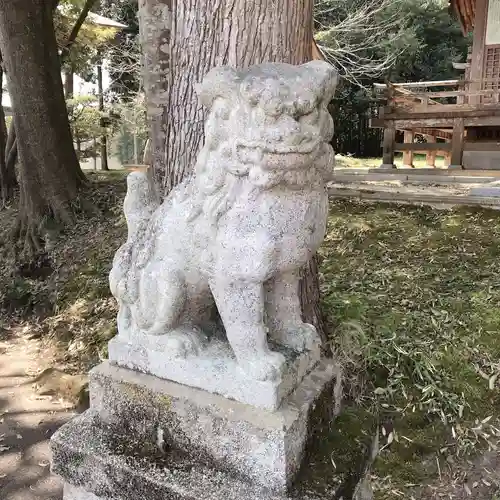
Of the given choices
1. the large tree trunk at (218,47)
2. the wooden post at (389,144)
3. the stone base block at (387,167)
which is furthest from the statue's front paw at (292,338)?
the wooden post at (389,144)

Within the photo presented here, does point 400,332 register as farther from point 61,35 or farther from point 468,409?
point 61,35

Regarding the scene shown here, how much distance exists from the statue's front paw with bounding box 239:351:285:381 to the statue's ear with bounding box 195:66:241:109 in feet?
2.50

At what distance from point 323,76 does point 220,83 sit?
273mm

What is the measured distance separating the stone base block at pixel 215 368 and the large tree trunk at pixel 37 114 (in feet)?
14.7

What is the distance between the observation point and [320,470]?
1.69 m

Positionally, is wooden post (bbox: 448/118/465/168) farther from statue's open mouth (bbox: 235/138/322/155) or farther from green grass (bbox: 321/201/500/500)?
statue's open mouth (bbox: 235/138/322/155)

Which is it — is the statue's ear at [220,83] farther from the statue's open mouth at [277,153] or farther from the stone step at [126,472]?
the stone step at [126,472]

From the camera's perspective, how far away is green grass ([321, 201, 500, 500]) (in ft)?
8.81

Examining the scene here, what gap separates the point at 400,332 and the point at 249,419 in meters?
1.83

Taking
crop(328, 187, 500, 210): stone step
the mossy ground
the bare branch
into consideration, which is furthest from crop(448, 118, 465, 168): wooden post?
the mossy ground

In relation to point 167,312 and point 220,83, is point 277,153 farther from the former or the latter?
point 167,312

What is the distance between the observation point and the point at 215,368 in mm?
1681

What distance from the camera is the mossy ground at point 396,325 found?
8.46 feet

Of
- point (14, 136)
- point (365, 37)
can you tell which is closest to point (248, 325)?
point (14, 136)
